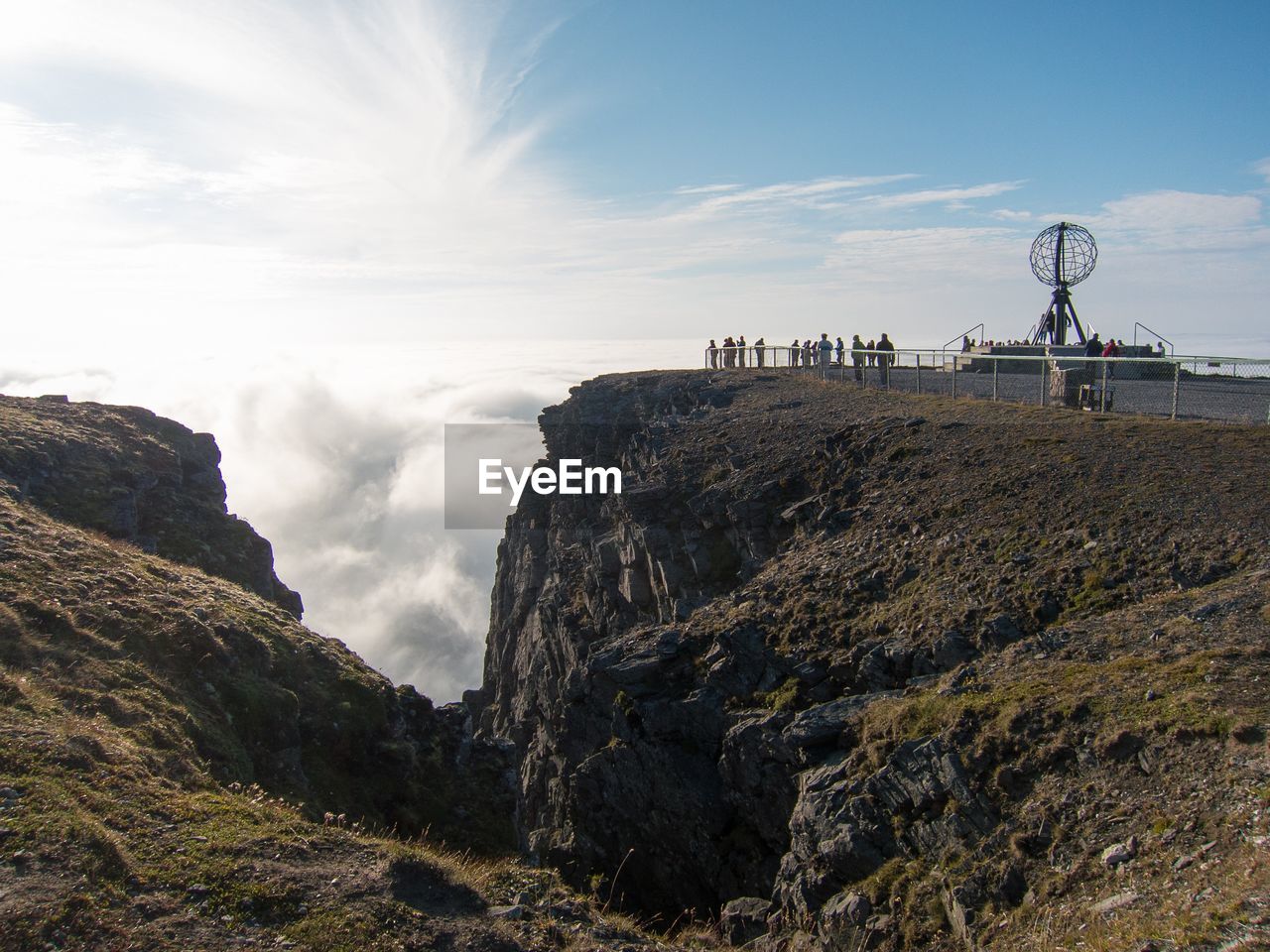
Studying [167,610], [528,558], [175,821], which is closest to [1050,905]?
[175,821]

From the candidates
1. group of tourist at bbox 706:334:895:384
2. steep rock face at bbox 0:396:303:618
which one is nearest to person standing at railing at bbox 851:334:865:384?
group of tourist at bbox 706:334:895:384

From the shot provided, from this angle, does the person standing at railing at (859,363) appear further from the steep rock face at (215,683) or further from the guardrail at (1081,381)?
the steep rock face at (215,683)

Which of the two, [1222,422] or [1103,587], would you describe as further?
[1222,422]

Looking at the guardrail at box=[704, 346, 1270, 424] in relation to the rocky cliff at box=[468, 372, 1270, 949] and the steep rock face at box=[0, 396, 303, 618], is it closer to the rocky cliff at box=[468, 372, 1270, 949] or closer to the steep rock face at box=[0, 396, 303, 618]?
the rocky cliff at box=[468, 372, 1270, 949]

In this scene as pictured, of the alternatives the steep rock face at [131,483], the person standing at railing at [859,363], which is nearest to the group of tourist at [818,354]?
the person standing at railing at [859,363]

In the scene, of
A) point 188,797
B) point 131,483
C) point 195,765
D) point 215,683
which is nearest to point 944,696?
point 188,797

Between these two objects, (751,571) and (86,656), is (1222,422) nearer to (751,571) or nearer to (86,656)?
(751,571)
